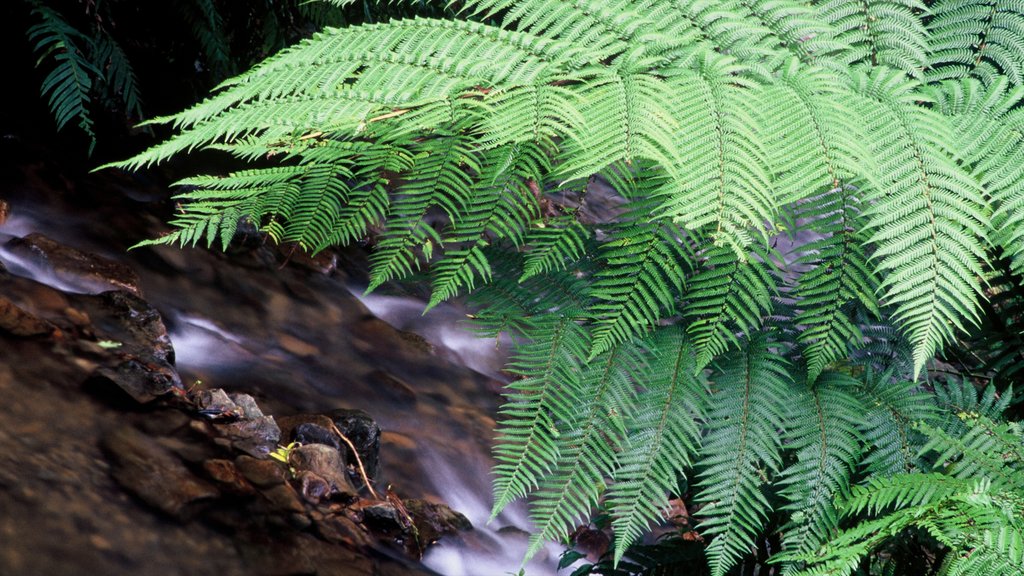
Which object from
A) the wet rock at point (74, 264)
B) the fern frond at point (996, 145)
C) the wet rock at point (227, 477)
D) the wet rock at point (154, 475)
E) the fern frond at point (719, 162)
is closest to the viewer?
the fern frond at point (719, 162)

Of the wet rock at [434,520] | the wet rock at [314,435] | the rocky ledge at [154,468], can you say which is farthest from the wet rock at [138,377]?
the wet rock at [434,520]

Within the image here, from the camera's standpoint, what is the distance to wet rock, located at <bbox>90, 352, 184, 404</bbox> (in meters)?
2.84

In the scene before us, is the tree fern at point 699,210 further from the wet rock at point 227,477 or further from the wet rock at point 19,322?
the wet rock at point 19,322

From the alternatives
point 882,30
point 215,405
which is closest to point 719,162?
point 882,30

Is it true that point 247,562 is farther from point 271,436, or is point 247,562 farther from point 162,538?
point 271,436

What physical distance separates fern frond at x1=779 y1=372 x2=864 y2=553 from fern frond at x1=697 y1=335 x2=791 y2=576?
43 millimetres

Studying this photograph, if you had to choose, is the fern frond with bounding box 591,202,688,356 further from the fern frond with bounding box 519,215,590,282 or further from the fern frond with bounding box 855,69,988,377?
the fern frond with bounding box 855,69,988,377

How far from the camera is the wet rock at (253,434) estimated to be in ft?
9.46

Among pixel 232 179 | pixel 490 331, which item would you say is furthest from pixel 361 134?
pixel 490 331

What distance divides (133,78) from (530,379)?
3484mm

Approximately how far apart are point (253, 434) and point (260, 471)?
21cm

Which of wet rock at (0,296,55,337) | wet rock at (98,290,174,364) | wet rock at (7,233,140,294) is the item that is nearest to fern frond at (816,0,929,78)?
wet rock at (98,290,174,364)

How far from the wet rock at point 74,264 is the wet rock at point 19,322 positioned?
43 centimetres

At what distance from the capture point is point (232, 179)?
4.36 ft
